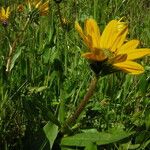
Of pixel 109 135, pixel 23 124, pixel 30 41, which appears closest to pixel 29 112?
pixel 23 124

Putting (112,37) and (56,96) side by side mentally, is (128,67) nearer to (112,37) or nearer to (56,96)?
(112,37)

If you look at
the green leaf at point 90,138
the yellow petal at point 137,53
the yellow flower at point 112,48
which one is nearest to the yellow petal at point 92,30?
the yellow flower at point 112,48

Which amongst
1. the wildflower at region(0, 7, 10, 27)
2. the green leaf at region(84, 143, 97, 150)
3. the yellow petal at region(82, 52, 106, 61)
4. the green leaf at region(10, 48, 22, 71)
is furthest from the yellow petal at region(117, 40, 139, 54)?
the wildflower at region(0, 7, 10, 27)

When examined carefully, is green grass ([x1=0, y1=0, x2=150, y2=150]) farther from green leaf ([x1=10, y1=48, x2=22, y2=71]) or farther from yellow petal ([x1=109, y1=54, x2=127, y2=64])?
yellow petal ([x1=109, y1=54, x2=127, y2=64])

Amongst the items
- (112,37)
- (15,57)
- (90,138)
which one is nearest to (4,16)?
(15,57)

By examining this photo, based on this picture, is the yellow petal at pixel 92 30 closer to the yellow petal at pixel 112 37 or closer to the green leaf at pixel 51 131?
the yellow petal at pixel 112 37

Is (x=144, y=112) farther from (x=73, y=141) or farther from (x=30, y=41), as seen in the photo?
(x=30, y=41)
